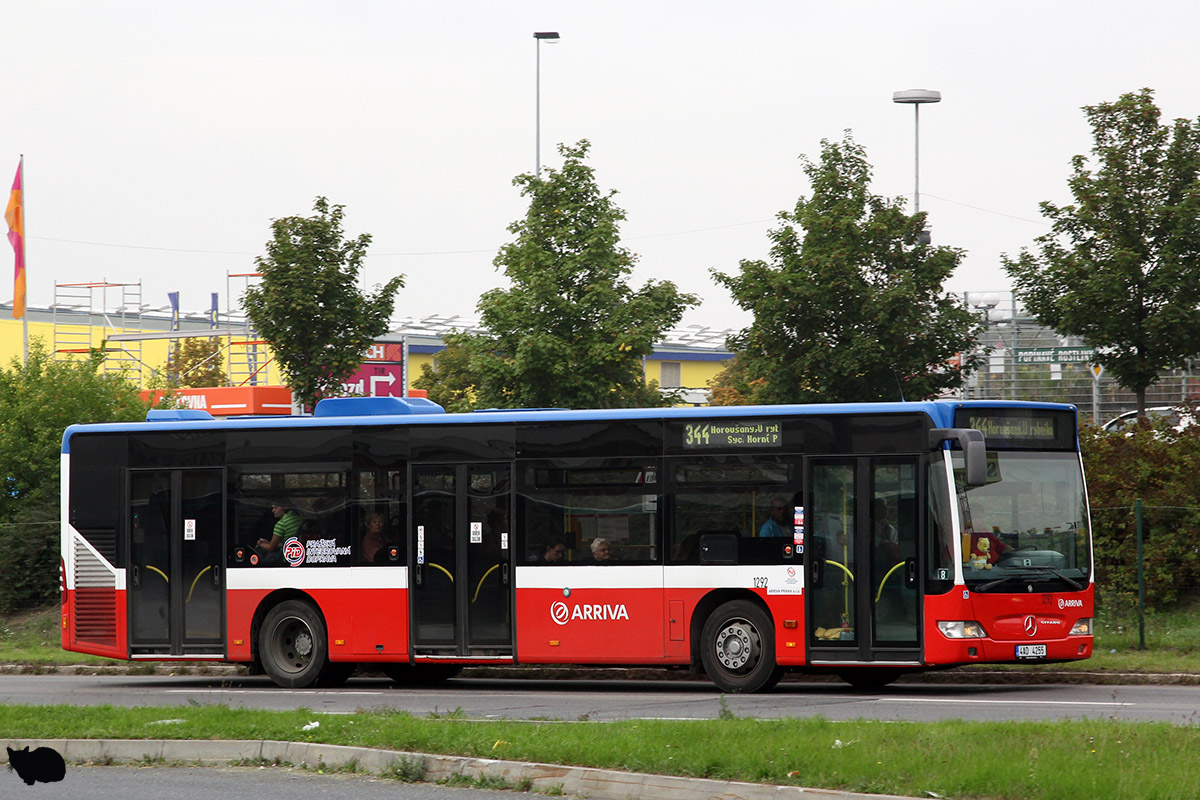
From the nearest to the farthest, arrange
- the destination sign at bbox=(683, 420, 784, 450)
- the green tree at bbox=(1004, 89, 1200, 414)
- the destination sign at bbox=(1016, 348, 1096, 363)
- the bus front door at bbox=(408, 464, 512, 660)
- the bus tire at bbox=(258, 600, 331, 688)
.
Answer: the destination sign at bbox=(683, 420, 784, 450)
the bus front door at bbox=(408, 464, 512, 660)
the bus tire at bbox=(258, 600, 331, 688)
the green tree at bbox=(1004, 89, 1200, 414)
the destination sign at bbox=(1016, 348, 1096, 363)

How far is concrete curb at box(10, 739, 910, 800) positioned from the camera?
348 inches

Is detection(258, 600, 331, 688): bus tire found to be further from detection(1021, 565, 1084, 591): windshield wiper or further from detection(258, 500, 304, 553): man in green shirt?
detection(1021, 565, 1084, 591): windshield wiper

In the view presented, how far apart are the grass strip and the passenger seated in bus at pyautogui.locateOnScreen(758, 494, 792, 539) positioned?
4.56 metres

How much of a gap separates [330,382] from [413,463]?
10893 millimetres

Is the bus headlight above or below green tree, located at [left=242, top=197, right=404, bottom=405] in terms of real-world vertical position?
below

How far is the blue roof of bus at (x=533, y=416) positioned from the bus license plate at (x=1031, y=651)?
91.5 inches

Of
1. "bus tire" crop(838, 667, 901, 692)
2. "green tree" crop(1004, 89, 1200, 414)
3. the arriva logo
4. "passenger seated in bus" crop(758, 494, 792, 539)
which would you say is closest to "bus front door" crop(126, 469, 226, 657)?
the arriva logo

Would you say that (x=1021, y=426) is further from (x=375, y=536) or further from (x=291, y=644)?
(x=291, y=644)

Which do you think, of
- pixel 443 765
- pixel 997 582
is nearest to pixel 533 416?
pixel 997 582

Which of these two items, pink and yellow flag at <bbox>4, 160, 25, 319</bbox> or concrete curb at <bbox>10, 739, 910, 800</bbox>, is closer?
concrete curb at <bbox>10, 739, 910, 800</bbox>

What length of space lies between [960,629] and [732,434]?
10.3 ft

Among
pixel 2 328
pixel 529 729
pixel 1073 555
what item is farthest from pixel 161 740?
pixel 2 328

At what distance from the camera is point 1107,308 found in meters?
23.0

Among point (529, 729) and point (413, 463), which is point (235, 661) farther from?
point (529, 729)
